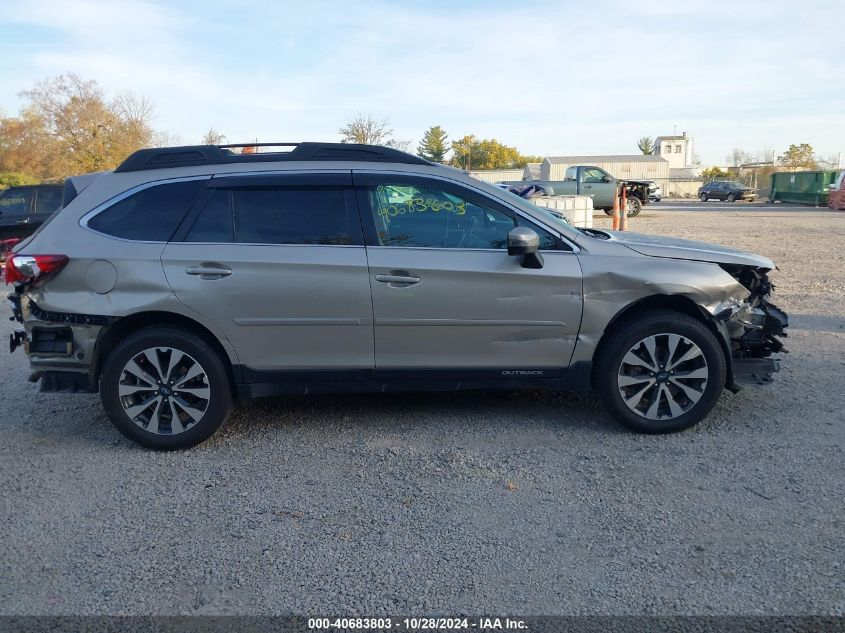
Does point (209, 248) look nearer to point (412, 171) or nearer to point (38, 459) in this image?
point (412, 171)

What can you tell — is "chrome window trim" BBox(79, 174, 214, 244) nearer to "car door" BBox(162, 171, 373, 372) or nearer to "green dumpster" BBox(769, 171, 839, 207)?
"car door" BBox(162, 171, 373, 372)

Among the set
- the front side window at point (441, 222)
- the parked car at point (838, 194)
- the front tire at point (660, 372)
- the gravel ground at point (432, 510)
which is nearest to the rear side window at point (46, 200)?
the gravel ground at point (432, 510)

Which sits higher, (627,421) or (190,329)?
(190,329)

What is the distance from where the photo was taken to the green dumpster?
37.3 meters

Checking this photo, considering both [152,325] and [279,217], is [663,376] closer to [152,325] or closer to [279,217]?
[279,217]

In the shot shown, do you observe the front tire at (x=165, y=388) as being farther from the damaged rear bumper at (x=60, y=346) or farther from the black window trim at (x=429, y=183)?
the black window trim at (x=429, y=183)

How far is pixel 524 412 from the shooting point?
5.24 meters

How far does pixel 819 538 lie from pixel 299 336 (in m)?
3.06

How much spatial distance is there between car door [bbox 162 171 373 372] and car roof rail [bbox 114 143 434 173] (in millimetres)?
179

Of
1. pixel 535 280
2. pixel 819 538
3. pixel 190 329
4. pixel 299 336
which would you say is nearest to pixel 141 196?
pixel 190 329

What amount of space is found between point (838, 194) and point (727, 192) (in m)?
14.7

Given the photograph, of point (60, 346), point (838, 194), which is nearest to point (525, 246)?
point (60, 346)

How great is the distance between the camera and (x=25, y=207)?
14312 millimetres

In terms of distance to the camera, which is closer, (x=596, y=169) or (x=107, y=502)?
(x=107, y=502)
